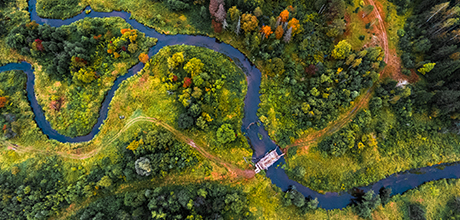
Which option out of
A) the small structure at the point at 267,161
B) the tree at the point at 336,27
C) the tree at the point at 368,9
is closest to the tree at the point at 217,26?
the tree at the point at 336,27

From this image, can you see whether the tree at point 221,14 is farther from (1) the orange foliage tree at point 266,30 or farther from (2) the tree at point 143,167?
(2) the tree at point 143,167

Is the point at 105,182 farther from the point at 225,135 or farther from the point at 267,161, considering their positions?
the point at 267,161

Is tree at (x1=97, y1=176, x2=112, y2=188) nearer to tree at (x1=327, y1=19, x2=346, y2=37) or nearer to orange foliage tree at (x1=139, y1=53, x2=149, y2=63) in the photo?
orange foliage tree at (x1=139, y1=53, x2=149, y2=63)

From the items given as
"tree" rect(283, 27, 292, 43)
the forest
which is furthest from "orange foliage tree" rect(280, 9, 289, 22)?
the forest


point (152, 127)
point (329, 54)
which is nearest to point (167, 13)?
point (152, 127)

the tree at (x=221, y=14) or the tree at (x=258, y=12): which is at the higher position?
the tree at (x=258, y=12)

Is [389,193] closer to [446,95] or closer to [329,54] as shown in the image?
[446,95]
